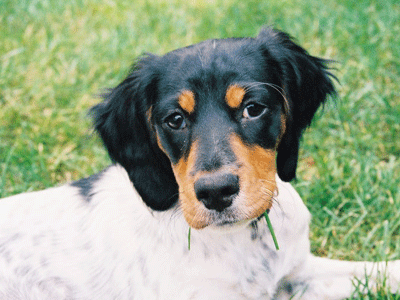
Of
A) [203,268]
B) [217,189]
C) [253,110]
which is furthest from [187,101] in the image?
[203,268]

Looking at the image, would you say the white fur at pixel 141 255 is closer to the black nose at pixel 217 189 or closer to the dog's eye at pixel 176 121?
the black nose at pixel 217 189

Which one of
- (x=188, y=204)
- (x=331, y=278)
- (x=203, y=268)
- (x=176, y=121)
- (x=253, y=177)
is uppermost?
(x=176, y=121)

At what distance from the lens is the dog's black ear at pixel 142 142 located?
9.48 ft

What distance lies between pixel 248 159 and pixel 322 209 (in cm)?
156

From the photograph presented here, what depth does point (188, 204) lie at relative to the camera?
2.51 metres

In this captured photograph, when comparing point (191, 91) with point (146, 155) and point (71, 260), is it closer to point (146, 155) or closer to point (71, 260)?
point (146, 155)

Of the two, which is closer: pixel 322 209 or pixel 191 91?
pixel 191 91

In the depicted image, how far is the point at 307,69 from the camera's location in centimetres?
299

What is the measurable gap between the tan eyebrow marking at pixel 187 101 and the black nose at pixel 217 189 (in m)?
0.45

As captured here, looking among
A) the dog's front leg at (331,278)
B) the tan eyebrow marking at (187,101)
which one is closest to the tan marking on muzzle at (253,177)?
the tan eyebrow marking at (187,101)

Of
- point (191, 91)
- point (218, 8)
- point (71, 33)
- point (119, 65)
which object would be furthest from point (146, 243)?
point (218, 8)

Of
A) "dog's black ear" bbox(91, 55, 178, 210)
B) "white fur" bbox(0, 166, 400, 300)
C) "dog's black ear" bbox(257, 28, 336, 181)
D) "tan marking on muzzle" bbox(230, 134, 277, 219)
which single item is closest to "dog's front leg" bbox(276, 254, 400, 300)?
"white fur" bbox(0, 166, 400, 300)

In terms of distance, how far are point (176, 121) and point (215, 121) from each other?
0.25 metres

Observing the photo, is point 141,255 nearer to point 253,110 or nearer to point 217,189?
point 217,189
